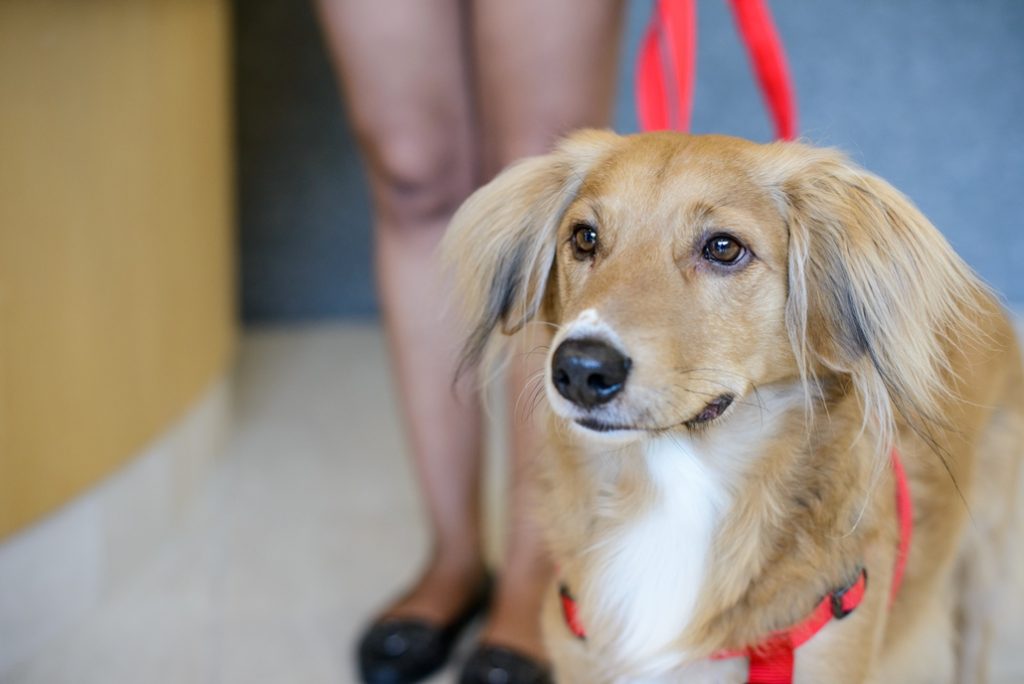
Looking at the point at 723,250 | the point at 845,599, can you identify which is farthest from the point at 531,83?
the point at 845,599

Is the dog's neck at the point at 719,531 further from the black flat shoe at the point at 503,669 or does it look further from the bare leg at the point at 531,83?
the black flat shoe at the point at 503,669

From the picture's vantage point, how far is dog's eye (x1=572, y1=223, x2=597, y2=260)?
1312 mm

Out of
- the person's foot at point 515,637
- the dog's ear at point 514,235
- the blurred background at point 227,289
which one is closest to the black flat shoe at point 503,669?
the person's foot at point 515,637

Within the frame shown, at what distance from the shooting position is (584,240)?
4.34 feet

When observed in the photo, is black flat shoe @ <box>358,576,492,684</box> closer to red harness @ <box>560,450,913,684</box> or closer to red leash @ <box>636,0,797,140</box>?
red harness @ <box>560,450,913,684</box>

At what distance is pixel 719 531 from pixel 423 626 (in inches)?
28.9

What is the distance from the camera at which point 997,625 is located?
178 centimetres

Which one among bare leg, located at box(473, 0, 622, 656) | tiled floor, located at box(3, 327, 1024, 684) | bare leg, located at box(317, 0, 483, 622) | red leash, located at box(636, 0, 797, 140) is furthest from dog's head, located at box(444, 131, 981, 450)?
tiled floor, located at box(3, 327, 1024, 684)

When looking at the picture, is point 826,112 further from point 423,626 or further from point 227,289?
point 423,626

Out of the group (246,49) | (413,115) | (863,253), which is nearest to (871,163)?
(246,49)

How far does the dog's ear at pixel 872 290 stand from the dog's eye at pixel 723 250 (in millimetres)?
62

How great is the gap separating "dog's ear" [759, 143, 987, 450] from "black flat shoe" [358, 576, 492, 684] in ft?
2.84

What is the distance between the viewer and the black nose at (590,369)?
1109mm

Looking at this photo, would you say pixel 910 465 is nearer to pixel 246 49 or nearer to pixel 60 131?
pixel 60 131
